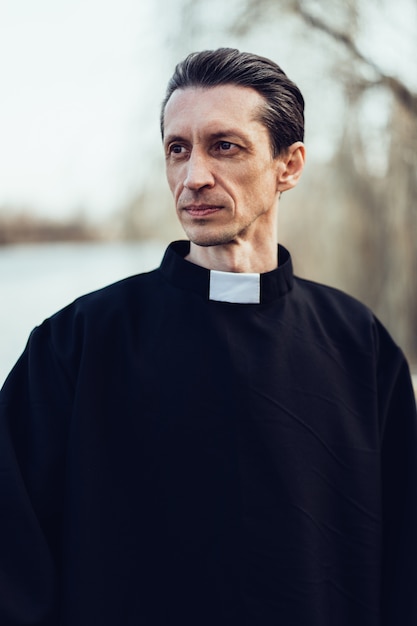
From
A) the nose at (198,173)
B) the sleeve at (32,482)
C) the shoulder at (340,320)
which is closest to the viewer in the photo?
the sleeve at (32,482)

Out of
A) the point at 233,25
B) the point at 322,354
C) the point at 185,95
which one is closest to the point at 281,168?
the point at 185,95

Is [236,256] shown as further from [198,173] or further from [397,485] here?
[397,485]

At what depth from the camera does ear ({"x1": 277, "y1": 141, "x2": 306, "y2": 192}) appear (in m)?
1.70

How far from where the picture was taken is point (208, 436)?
1529 millimetres

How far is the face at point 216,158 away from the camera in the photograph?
60.9 inches

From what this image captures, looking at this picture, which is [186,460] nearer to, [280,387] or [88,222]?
[280,387]

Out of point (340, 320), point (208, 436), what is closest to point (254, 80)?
point (340, 320)

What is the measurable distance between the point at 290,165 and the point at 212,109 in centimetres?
27

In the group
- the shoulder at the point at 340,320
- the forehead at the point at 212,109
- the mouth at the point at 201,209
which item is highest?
the forehead at the point at 212,109

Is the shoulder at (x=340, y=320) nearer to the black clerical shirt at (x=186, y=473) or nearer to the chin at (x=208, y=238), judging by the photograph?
the black clerical shirt at (x=186, y=473)

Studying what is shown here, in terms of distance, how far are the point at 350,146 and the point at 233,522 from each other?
13.1 feet

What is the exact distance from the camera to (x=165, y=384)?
1559mm

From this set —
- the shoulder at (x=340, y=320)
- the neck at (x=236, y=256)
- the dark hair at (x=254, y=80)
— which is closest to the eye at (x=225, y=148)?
the dark hair at (x=254, y=80)

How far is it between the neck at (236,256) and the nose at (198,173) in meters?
0.19
